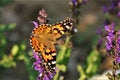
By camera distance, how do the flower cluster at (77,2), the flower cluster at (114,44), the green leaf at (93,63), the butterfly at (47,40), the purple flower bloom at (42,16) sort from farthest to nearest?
the green leaf at (93,63), the flower cluster at (77,2), the purple flower bloom at (42,16), the flower cluster at (114,44), the butterfly at (47,40)

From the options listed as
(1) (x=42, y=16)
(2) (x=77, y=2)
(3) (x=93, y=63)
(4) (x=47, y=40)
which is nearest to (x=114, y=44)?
(4) (x=47, y=40)

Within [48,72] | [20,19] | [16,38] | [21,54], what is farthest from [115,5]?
[20,19]

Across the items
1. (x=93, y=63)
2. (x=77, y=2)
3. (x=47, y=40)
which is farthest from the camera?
(x=93, y=63)

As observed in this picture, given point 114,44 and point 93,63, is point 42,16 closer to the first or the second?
point 114,44

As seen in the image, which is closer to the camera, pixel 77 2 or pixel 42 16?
pixel 42 16

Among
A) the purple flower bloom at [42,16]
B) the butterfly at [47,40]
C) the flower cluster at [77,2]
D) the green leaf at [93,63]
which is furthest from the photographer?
the green leaf at [93,63]

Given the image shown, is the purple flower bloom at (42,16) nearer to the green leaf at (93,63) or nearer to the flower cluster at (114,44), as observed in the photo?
the flower cluster at (114,44)

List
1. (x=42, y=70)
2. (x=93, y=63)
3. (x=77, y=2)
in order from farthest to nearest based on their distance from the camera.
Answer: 1. (x=93, y=63)
2. (x=77, y=2)
3. (x=42, y=70)

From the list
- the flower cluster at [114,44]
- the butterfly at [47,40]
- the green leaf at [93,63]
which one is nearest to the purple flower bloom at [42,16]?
the butterfly at [47,40]

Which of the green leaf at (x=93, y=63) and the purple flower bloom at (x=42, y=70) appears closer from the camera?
the purple flower bloom at (x=42, y=70)
